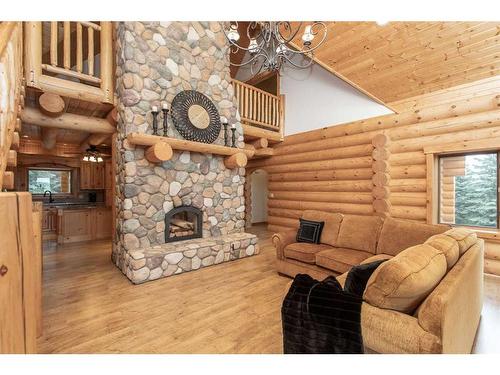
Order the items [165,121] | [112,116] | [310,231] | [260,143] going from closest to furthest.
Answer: [310,231] → [165,121] → [112,116] → [260,143]

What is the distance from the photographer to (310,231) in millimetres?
3545

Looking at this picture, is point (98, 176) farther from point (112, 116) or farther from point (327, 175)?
point (327, 175)

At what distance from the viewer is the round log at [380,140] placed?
14.6 ft

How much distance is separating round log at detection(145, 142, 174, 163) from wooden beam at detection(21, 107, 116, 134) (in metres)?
1.02

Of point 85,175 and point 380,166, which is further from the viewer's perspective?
point 85,175

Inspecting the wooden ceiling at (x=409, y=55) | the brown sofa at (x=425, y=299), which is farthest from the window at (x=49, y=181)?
the brown sofa at (x=425, y=299)

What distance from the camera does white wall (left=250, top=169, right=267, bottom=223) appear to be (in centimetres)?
911

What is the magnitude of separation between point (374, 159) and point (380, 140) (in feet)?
1.19

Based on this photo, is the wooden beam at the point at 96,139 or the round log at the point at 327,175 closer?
the wooden beam at the point at 96,139

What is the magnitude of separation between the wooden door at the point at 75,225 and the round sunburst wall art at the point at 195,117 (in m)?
3.51

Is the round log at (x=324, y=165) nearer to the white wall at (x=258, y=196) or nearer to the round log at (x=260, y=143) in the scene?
the round log at (x=260, y=143)

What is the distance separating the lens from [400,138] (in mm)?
4332

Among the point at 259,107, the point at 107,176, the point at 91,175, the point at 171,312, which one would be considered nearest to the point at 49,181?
the point at 91,175
